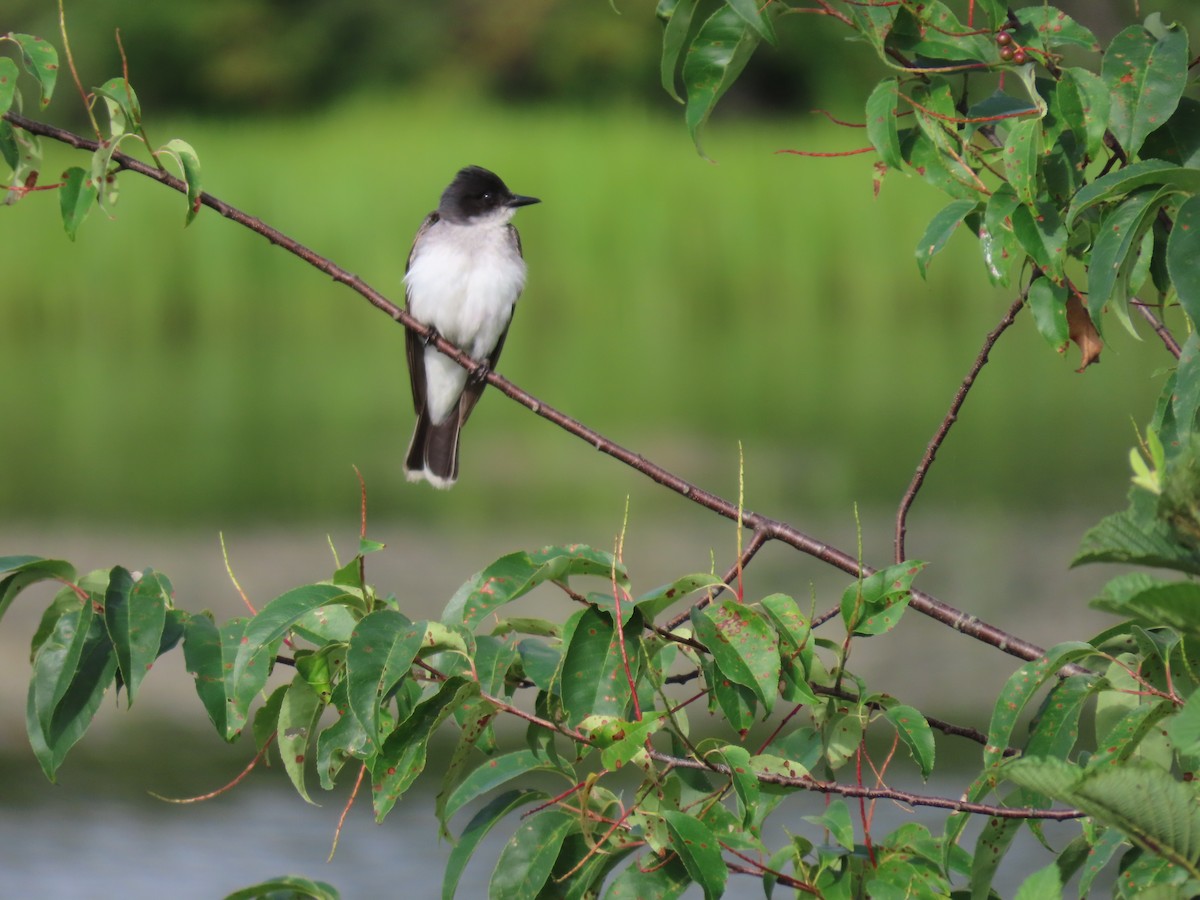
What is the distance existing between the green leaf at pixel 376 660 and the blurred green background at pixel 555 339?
745 centimetres

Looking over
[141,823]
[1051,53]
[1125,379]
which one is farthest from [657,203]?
[1051,53]

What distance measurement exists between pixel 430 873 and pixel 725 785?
15.3ft

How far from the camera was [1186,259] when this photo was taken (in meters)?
1.48

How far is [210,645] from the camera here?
1.87 m

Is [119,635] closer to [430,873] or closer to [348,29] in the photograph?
[430,873]

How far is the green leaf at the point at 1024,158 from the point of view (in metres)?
1.80

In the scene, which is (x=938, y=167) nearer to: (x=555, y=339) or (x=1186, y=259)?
(x=1186, y=259)

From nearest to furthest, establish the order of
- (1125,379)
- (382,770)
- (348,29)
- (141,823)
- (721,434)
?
(382,770) → (141,823) → (721,434) → (1125,379) → (348,29)

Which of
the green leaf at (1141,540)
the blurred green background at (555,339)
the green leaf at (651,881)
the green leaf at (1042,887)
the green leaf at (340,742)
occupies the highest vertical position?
the green leaf at (1141,540)

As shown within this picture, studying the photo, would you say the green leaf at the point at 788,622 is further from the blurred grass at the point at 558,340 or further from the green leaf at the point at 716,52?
the blurred grass at the point at 558,340

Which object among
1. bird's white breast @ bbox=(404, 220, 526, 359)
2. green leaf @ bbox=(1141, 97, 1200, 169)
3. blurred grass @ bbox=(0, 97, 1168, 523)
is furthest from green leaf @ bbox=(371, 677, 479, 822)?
blurred grass @ bbox=(0, 97, 1168, 523)

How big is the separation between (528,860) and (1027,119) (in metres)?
0.94

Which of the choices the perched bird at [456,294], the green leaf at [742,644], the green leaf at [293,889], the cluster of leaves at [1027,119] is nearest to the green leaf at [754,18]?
the cluster of leaves at [1027,119]

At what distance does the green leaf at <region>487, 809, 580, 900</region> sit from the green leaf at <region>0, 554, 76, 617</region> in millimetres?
586
